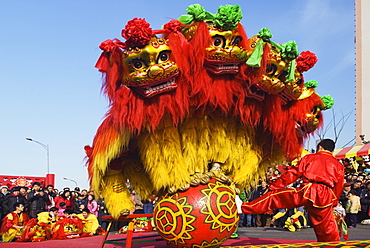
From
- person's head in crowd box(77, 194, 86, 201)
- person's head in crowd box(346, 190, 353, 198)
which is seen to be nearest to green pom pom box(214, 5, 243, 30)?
person's head in crowd box(346, 190, 353, 198)

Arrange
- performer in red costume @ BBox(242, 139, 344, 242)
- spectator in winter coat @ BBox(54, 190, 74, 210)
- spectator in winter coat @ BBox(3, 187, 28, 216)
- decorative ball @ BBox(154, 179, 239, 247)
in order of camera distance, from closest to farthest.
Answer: decorative ball @ BBox(154, 179, 239, 247) → performer in red costume @ BBox(242, 139, 344, 242) → spectator in winter coat @ BBox(3, 187, 28, 216) → spectator in winter coat @ BBox(54, 190, 74, 210)

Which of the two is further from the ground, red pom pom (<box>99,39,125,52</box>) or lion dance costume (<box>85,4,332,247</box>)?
red pom pom (<box>99,39,125,52</box>)

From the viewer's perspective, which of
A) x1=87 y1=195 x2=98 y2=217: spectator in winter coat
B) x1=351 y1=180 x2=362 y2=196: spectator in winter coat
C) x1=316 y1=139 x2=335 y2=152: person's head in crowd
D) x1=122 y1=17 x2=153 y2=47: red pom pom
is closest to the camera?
x1=122 y1=17 x2=153 y2=47: red pom pom

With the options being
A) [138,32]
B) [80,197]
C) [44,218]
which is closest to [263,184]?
[80,197]

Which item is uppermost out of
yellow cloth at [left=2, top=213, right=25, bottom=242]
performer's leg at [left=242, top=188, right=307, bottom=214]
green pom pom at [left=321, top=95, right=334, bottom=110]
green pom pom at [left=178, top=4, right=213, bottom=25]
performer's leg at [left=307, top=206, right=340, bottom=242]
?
green pom pom at [left=178, top=4, right=213, bottom=25]

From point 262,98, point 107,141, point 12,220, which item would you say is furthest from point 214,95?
point 12,220

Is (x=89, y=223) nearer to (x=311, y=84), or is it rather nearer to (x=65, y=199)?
(x=65, y=199)

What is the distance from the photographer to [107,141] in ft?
12.1

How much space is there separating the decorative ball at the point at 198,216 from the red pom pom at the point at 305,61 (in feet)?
4.36

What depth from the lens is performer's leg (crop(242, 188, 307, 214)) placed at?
11.7ft

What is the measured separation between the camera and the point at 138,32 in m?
3.14

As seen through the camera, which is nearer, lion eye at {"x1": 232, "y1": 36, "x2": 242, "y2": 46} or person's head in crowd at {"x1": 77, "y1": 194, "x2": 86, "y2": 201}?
lion eye at {"x1": 232, "y1": 36, "x2": 242, "y2": 46}

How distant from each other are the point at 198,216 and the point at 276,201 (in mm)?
749

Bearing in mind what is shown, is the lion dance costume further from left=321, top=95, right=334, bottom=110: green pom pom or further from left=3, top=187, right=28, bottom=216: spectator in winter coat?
left=3, top=187, right=28, bottom=216: spectator in winter coat
